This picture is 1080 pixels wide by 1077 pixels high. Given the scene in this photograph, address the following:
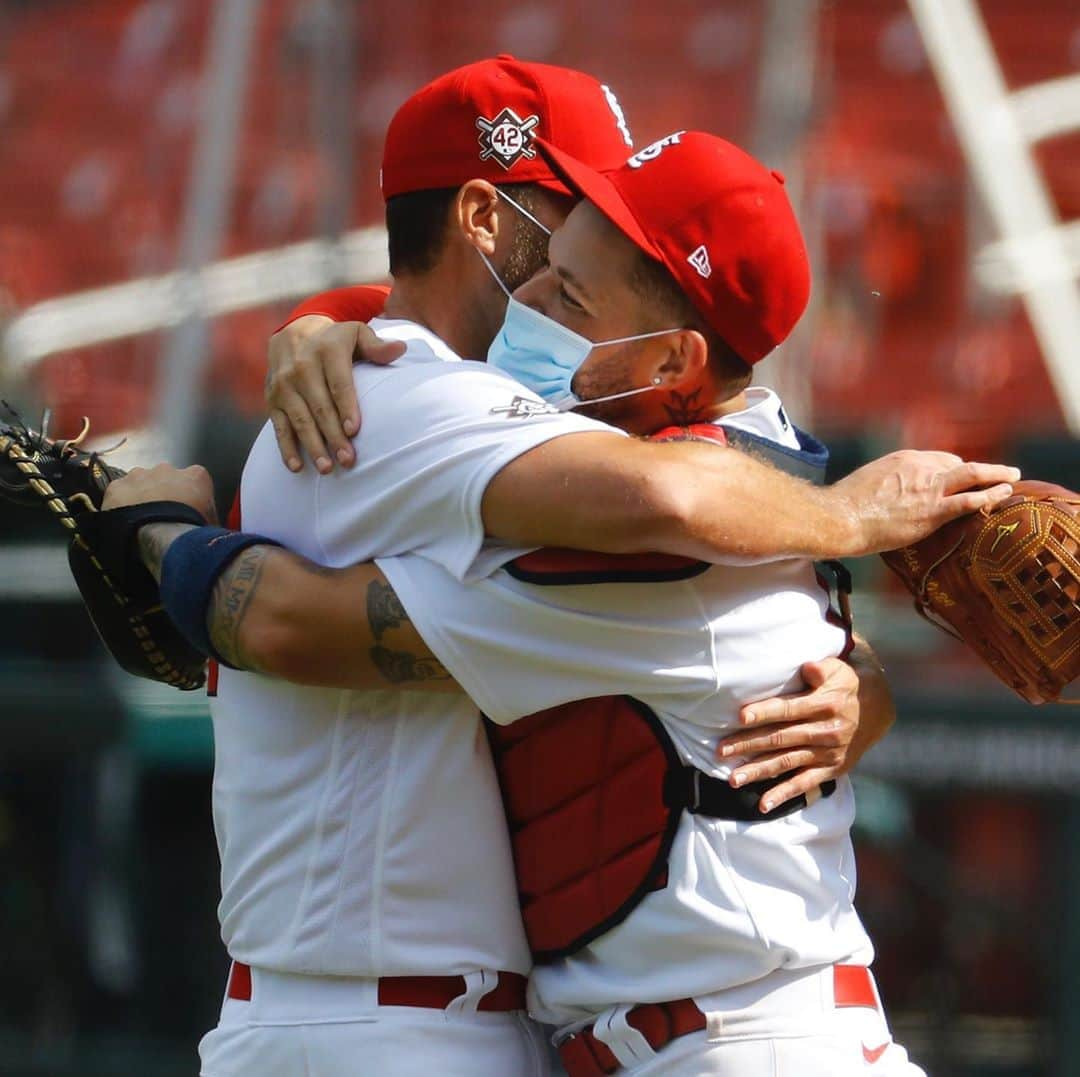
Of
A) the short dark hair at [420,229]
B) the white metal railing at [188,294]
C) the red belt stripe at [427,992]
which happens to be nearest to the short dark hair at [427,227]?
the short dark hair at [420,229]

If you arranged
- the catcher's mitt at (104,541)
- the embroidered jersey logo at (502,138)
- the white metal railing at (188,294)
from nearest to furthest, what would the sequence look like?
1. the catcher's mitt at (104,541)
2. the embroidered jersey logo at (502,138)
3. the white metal railing at (188,294)

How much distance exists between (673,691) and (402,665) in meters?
0.34

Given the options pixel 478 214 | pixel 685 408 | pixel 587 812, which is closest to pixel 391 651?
pixel 587 812

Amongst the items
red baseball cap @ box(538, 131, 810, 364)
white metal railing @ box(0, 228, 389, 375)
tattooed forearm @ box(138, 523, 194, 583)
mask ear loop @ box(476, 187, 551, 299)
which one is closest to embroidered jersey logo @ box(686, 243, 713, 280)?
red baseball cap @ box(538, 131, 810, 364)

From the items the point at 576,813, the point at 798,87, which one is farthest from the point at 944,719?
the point at 576,813

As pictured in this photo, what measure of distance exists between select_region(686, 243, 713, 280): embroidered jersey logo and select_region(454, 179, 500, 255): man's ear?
1.77 feet

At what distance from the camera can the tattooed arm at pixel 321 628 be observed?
2.17 m

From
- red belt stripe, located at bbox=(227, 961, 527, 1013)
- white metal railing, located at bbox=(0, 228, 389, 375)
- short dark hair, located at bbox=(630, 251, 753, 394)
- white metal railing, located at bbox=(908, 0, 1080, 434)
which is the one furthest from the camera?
white metal railing, located at bbox=(0, 228, 389, 375)

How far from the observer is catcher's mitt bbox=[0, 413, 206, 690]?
2473 mm

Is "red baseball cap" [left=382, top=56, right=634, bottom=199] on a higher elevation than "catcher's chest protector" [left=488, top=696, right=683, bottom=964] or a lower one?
higher

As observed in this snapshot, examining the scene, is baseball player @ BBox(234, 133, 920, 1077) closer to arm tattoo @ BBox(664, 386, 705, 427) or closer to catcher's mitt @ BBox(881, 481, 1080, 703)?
arm tattoo @ BBox(664, 386, 705, 427)

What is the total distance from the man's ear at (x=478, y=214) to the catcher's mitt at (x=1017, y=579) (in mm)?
803

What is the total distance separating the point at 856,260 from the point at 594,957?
5565mm

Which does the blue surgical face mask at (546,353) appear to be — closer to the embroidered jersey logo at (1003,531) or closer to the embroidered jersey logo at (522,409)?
the embroidered jersey logo at (522,409)
